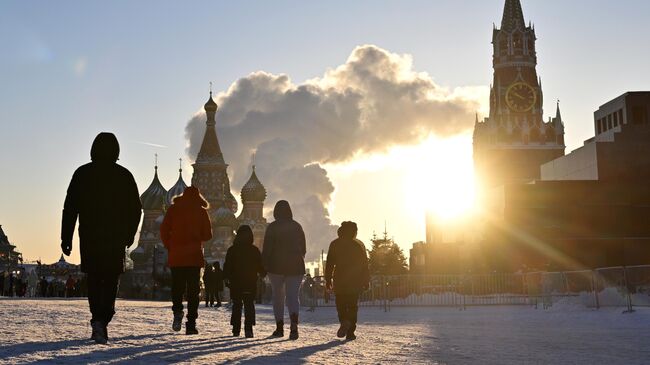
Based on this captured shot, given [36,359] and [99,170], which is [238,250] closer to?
[99,170]

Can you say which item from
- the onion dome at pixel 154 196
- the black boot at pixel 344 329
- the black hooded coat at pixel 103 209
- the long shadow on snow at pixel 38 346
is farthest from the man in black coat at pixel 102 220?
the onion dome at pixel 154 196

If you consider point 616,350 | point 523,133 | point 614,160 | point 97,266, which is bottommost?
point 616,350

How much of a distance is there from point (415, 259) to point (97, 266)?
345 feet

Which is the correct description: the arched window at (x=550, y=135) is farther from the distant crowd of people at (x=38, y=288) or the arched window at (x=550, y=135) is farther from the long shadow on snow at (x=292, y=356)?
the long shadow on snow at (x=292, y=356)

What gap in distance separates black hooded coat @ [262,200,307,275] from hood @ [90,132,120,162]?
329cm

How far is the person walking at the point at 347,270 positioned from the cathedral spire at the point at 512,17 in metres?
138

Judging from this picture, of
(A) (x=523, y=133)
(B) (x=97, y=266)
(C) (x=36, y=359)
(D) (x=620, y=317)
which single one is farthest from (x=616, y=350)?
(A) (x=523, y=133)

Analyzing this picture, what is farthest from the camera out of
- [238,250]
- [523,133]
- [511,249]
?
[523,133]

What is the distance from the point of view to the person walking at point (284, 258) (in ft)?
41.6

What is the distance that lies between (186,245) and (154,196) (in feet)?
437

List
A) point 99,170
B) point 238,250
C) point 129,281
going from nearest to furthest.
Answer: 1. point 99,170
2. point 238,250
3. point 129,281

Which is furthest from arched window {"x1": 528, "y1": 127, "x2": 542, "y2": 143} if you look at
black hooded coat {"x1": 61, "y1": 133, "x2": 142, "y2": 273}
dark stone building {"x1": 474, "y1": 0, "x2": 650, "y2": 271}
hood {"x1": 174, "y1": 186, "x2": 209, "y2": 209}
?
black hooded coat {"x1": 61, "y1": 133, "x2": 142, "y2": 273}

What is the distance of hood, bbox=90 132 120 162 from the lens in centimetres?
980

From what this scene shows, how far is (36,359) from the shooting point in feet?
24.8
